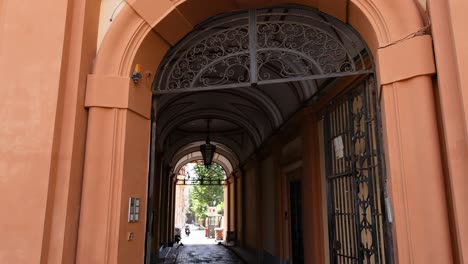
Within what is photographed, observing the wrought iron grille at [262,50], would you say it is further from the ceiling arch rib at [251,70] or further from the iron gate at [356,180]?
the iron gate at [356,180]

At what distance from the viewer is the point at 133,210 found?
14.3 ft

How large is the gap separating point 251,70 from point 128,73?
143cm

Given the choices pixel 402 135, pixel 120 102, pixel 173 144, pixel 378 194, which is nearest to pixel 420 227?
pixel 402 135

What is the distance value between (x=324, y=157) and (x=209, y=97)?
6.07 meters

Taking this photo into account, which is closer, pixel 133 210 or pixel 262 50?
pixel 133 210

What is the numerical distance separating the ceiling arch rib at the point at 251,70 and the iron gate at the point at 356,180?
50 cm

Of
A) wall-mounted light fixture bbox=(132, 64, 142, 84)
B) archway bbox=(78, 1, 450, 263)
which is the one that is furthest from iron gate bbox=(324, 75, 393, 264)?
wall-mounted light fixture bbox=(132, 64, 142, 84)

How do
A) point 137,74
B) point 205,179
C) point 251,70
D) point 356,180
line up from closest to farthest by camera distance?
point 137,74 < point 251,70 < point 356,180 < point 205,179

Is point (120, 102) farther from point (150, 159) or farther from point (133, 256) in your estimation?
point (133, 256)

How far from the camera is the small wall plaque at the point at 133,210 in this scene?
4270 millimetres

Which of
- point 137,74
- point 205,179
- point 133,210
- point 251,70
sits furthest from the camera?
point 205,179

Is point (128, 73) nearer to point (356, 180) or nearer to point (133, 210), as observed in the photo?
point (133, 210)

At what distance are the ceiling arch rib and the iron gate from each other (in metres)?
0.50

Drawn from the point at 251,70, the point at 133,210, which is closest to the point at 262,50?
the point at 251,70
